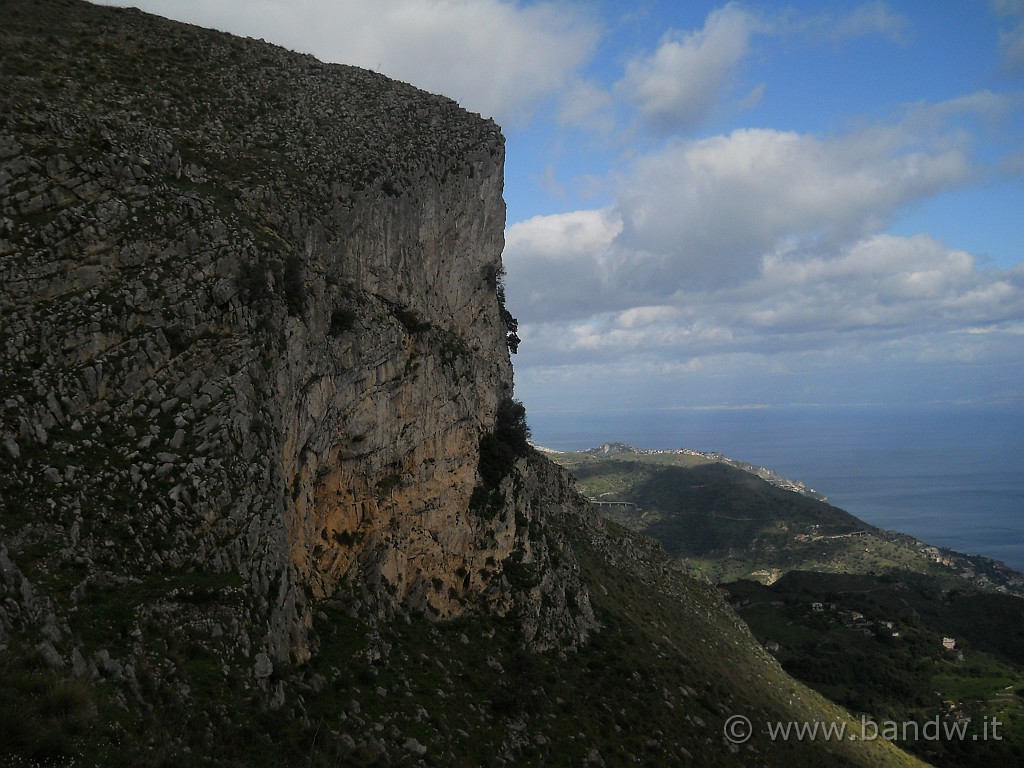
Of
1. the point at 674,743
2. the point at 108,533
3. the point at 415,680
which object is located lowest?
the point at 674,743

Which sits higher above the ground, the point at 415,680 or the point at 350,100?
the point at 350,100

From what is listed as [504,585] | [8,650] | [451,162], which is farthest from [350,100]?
[8,650]

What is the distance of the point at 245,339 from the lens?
18188 millimetres

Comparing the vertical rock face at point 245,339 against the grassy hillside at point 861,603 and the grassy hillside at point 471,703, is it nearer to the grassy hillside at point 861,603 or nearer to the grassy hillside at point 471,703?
the grassy hillside at point 471,703

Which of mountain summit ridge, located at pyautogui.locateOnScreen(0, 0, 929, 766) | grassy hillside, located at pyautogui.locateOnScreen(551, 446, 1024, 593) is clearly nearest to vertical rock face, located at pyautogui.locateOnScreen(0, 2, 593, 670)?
mountain summit ridge, located at pyautogui.locateOnScreen(0, 0, 929, 766)

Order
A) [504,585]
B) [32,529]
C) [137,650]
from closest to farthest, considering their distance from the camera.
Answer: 1. [137,650]
2. [32,529]
3. [504,585]

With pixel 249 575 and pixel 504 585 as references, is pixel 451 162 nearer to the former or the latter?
pixel 504 585

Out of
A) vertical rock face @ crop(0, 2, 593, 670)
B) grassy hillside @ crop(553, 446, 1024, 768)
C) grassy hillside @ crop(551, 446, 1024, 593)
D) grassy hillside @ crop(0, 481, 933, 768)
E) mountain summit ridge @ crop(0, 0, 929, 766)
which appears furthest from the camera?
grassy hillside @ crop(551, 446, 1024, 593)

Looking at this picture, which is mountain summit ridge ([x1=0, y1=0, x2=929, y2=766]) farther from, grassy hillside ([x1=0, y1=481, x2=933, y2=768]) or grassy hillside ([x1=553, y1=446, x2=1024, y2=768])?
grassy hillside ([x1=553, y1=446, x2=1024, y2=768])

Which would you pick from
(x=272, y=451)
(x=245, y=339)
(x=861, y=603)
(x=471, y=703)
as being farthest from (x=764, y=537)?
(x=245, y=339)

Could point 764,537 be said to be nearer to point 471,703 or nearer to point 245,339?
point 471,703

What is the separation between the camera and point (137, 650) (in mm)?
11305

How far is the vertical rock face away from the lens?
45.7 ft

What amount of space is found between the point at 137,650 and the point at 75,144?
1624 cm
